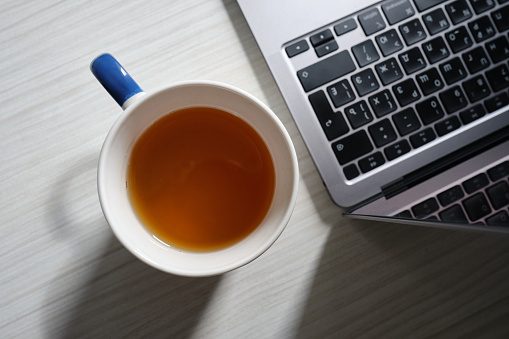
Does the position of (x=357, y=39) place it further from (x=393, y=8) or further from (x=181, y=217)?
(x=181, y=217)

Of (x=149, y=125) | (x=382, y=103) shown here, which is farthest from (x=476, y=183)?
(x=149, y=125)

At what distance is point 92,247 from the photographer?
487 mm

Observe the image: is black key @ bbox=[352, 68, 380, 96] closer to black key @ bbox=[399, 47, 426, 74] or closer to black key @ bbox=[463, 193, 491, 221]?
black key @ bbox=[399, 47, 426, 74]

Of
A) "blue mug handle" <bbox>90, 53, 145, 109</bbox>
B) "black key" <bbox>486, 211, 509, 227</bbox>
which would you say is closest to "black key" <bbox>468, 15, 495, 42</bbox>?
"black key" <bbox>486, 211, 509, 227</bbox>

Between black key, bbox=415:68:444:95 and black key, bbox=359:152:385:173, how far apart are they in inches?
3.6

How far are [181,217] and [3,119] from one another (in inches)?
9.3

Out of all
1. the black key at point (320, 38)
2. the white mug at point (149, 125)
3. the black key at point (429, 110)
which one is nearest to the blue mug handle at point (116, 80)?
the white mug at point (149, 125)

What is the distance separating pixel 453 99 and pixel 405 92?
57 mm

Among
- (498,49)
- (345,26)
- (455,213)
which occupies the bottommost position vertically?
(455,213)

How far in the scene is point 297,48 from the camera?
0.48 m

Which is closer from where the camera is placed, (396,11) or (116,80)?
(116,80)

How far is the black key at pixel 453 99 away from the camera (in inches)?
19.3

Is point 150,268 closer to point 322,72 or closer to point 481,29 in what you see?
point 322,72

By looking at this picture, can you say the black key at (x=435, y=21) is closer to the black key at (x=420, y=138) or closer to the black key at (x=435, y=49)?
the black key at (x=435, y=49)
